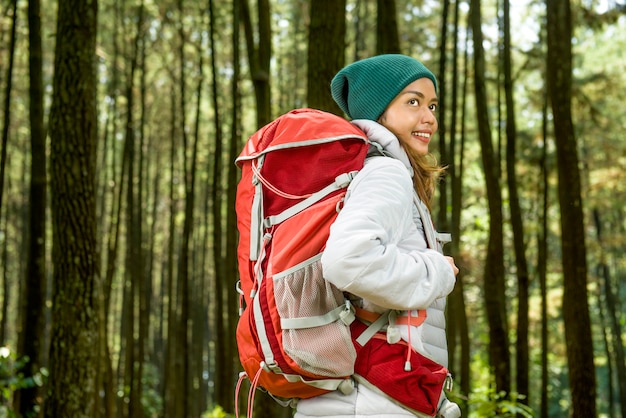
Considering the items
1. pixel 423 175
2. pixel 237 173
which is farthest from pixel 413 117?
pixel 237 173

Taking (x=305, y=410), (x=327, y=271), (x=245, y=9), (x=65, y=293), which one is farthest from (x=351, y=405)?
(x=245, y=9)

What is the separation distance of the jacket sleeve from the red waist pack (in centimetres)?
14

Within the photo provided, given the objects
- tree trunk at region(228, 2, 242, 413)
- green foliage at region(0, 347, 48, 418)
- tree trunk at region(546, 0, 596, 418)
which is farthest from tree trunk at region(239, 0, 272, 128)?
green foliage at region(0, 347, 48, 418)

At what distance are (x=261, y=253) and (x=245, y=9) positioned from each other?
8.14m

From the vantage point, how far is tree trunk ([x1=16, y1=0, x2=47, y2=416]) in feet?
27.7

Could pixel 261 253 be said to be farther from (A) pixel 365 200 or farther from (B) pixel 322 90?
(B) pixel 322 90

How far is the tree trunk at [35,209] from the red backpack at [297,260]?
22.2ft

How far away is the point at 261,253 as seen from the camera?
220 cm

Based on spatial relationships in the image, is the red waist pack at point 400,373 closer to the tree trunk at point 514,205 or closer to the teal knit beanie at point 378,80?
the teal knit beanie at point 378,80

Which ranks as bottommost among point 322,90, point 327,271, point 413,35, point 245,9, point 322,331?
point 322,331

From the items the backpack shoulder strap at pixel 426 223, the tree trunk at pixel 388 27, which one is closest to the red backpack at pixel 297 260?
the backpack shoulder strap at pixel 426 223

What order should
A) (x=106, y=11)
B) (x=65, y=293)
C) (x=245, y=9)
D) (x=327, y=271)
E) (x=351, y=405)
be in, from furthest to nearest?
(x=106, y=11), (x=245, y=9), (x=65, y=293), (x=351, y=405), (x=327, y=271)

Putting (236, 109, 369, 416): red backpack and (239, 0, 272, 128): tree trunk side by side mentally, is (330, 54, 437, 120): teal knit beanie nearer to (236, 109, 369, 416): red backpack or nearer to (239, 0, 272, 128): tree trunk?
(236, 109, 369, 416): red backpack

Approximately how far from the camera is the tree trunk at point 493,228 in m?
8.79
